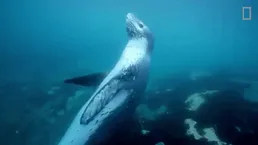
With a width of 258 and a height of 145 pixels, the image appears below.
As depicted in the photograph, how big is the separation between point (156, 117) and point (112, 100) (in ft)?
12.3

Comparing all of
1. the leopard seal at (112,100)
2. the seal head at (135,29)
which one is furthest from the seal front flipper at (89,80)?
the seal head at (135,29)

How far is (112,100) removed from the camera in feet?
14.3

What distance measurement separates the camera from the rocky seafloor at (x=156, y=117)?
6.25 metres

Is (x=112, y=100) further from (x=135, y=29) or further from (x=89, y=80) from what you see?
(x=135, y=29)

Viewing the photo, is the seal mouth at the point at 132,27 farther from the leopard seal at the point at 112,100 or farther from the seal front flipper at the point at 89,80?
the seal front flipper at the point at 89,80

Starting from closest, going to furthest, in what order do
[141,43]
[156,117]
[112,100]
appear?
[112,100] → [141,43] → [156,117]

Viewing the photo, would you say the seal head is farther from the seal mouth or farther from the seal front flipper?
the seal front flipper

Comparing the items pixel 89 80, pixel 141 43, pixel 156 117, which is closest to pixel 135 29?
pixel 141 43

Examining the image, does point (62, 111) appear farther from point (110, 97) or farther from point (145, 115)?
point (110, 97)

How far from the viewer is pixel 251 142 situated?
589 centimetres

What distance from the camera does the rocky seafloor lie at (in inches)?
246

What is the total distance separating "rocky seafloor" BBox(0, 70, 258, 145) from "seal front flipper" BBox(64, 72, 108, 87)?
1253 mm

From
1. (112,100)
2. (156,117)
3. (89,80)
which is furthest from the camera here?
(156,117)

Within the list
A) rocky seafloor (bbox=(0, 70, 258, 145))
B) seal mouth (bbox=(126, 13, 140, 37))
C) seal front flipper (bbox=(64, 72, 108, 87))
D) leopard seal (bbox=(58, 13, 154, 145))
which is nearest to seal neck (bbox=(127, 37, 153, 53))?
leopard seal (bbox=(58, 13, 154, 145))
